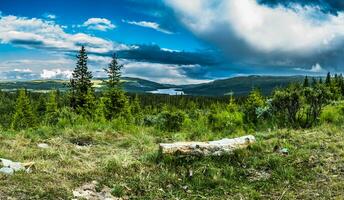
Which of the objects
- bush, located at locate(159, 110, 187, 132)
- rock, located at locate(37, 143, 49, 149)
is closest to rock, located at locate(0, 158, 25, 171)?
rock, located at locate(37, 143, 49, 149)

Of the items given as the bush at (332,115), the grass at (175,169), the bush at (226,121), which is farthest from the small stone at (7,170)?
the bush at (332,115)

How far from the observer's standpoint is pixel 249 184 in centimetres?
822

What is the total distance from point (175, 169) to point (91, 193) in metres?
2.15

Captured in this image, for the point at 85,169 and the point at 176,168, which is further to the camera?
the point at 176,168

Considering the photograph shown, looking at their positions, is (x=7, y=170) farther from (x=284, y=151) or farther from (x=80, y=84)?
(x=80, y=84)

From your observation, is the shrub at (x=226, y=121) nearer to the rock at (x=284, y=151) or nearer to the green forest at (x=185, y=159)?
the green forest at (x=185, y=159)

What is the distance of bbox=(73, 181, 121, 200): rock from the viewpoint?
7114 millimetres

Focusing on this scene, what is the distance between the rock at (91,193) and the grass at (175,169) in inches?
4.1

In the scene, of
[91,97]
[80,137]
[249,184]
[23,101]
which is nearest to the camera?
[249,184]

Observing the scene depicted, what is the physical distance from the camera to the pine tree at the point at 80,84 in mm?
50347

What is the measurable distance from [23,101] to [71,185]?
240ft

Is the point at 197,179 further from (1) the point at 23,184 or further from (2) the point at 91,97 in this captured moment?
(2) the point at 91,97

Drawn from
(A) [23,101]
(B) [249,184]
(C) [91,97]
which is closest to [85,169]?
(B) [249,184]

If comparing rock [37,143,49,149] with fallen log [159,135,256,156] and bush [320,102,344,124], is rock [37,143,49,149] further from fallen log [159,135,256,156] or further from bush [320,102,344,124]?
bush [320,102,344,124]
